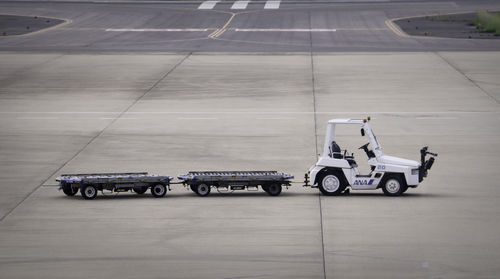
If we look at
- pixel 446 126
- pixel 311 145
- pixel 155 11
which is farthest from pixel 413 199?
pixel 155 11

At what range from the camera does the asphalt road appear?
242ft

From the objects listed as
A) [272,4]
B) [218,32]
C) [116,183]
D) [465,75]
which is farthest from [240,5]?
[116,183]

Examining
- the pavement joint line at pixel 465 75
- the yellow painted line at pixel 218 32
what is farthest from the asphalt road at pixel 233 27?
the pavement joint line at pixel 465 75

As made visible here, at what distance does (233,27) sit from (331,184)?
60.1 meters

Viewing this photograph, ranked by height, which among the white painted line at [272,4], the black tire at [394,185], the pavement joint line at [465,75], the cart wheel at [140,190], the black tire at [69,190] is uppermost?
the white painted line at [272,4]

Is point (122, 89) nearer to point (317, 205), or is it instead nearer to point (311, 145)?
point (311, 145)

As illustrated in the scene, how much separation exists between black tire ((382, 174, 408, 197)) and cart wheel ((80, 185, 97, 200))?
31.4 ft

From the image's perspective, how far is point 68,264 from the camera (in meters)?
21.5

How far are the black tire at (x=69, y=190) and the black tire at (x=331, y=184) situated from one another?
8.23m

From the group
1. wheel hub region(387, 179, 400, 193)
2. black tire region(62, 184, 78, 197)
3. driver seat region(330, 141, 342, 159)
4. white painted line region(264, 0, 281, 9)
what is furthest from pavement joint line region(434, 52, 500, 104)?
white painted line region(264, 0, 281, 9)

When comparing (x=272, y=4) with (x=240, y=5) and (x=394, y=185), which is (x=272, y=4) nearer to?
(x=240, y=5)

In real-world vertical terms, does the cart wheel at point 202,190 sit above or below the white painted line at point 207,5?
below

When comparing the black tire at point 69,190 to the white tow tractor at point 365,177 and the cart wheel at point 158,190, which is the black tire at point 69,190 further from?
the white tow tractor at point 365,177

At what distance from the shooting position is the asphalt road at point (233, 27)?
73.9 meters
